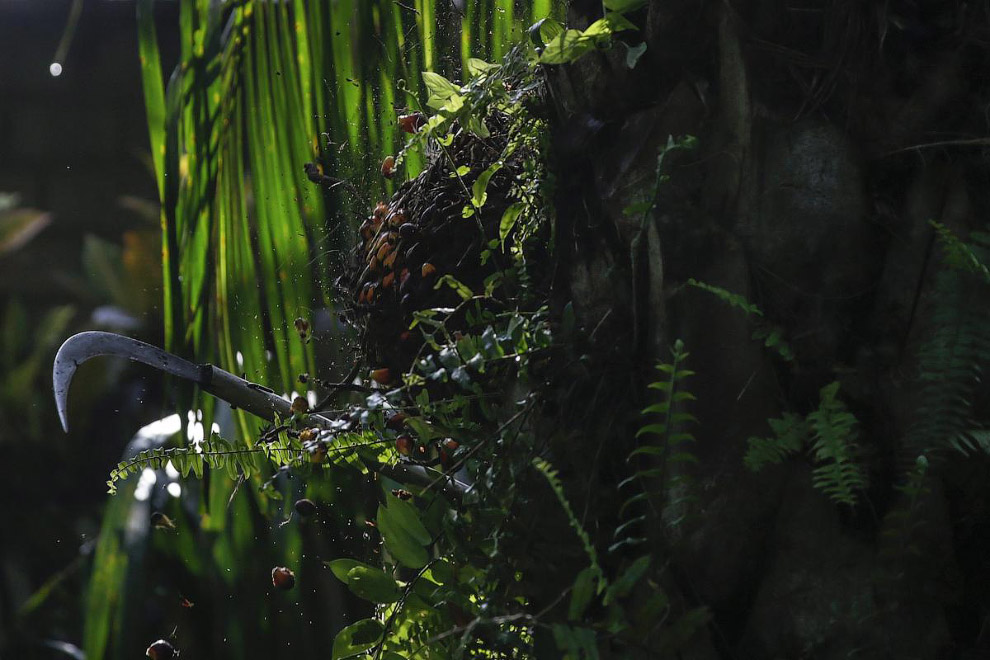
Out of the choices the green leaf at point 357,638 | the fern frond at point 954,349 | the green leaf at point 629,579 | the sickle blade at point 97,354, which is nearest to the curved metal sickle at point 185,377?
the sickle blade at point 97,354

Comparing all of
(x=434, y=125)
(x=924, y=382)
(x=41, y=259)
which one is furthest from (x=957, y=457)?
(x=41, y=259)

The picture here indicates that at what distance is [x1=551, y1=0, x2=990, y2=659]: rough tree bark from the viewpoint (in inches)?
16.7

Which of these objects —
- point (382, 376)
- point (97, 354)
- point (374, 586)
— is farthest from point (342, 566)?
point (97, 354)

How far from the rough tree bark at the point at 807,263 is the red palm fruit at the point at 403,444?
0.22 m

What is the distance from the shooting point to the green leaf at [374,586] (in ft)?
2.00

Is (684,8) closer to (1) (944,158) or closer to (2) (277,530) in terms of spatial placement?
(1) (944,158)

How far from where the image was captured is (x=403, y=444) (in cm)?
62

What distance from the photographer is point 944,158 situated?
441mm

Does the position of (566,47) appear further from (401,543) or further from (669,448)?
(401,543)

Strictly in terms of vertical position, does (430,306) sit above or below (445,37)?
below

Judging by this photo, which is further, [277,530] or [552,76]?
[277,530]

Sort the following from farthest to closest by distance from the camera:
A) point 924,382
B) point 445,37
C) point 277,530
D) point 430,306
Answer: point 277,530 < point 445,37 < point 430,306 < point 924,382

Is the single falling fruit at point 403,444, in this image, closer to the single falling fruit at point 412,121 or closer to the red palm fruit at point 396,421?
the red palm fruit at point 396,421

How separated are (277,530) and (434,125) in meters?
1.07
